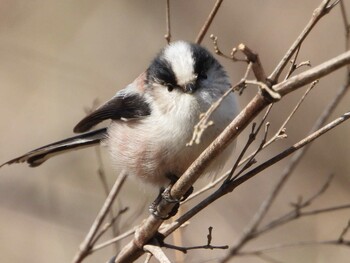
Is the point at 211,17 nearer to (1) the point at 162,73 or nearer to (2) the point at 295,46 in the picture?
Answer: (1) the point at 162,73

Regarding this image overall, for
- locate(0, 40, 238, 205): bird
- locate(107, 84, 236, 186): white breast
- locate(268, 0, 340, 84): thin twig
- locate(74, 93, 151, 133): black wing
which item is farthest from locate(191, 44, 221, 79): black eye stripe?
locate(268, 0, 340, 84): thin twig

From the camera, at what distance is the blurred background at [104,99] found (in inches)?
181

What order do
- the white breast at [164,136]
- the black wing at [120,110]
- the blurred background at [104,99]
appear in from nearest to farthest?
the white breast at [164,136]
the black wing at [120,110]
the blurred background at [104,99]

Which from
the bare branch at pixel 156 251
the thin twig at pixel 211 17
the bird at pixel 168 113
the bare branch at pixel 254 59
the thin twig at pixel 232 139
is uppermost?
the thin twig at pixel 211 17

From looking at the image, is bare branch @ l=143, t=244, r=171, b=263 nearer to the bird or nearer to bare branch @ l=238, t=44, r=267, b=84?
the bird

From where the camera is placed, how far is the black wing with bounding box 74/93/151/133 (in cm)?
Answer: 274

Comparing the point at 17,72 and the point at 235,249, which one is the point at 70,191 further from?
the point at 235,249

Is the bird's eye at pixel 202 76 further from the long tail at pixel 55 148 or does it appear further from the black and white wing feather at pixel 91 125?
the long tail at pixel 55 148

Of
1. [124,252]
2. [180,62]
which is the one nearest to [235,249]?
[124,252]

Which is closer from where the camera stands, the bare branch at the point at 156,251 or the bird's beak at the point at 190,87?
the bare branch at the point at 156,251

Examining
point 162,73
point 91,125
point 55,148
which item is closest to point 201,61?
point 162,73

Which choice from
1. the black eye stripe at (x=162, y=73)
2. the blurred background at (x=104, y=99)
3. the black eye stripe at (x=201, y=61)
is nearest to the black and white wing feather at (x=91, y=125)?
the black eye stripe at (x=162, y=73)

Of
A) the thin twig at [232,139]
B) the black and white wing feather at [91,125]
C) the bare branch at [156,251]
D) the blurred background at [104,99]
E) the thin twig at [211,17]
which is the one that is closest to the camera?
the thin twig at [232,139]

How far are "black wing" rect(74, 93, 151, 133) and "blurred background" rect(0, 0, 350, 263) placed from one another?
1095mm
